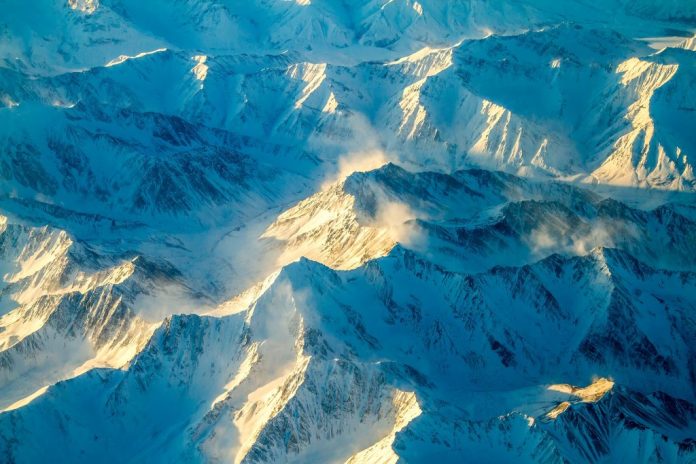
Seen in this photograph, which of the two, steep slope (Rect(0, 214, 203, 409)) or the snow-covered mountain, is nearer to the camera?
the snow-covered mountain

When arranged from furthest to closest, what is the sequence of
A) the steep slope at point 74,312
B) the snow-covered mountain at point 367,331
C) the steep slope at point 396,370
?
the steep slope at point 74,312
the snow-covered mountain at point 367,331
the steep slope at point 396,370

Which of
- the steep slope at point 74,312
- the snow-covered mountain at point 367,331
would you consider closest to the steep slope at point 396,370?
the snow-covered mountain at point 367,331

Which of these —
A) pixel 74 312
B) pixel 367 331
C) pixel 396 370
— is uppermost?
pixel 74 312

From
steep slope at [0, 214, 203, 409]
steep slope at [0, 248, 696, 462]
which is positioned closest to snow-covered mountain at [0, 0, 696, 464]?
steep slope at [0, 248, 696, 462]

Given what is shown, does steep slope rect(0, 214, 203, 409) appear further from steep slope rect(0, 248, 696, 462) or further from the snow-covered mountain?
steep slope rect(0, 248, 696, 462)

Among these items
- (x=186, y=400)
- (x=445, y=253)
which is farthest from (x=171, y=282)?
(x=445, y=253)

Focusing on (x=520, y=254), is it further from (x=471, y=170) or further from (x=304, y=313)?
(x=304, y=313)

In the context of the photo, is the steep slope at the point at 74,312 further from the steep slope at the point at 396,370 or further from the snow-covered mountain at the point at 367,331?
the steep slope at the point at 396,370

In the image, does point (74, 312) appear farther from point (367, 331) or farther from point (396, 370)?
point (396, 370)

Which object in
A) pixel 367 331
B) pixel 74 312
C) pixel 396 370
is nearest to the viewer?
pixel 396 370

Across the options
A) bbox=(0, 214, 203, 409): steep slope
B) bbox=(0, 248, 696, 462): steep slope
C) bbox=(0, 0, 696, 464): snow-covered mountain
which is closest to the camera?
bbox=(0, 248, 696, 462): steep slope

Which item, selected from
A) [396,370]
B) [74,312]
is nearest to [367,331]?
[396,370]
